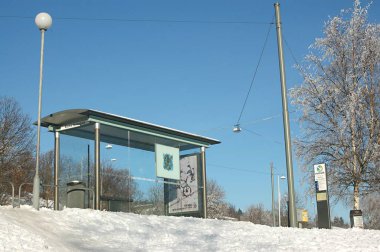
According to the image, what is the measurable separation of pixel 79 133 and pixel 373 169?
46.3 feet

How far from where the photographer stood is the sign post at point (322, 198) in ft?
62.4

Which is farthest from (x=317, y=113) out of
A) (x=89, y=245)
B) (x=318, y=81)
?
(x=89, y=245)

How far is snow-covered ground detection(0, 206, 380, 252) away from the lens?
467 inches

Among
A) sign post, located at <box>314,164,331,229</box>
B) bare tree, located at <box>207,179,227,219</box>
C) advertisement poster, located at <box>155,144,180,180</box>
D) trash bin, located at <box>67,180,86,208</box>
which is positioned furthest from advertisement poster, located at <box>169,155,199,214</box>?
bare tree, located at <box>207,179,227,219</box>

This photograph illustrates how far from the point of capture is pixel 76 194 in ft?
64.4

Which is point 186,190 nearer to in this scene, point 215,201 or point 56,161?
point 56,161

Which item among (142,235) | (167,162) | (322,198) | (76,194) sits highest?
(167,162)

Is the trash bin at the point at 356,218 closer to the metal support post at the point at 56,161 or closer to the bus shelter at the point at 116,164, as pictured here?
the bus shelter at the point at 116,164

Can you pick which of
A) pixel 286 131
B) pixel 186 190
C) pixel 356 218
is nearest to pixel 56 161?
pixel 186 190

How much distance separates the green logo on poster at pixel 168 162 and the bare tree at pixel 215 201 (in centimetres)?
4211

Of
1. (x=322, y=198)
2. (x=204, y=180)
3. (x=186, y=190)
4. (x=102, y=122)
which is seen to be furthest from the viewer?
(x=204, y=180)

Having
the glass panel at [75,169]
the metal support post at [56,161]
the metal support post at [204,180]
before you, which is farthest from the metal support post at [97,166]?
the metal support post at [204,180]

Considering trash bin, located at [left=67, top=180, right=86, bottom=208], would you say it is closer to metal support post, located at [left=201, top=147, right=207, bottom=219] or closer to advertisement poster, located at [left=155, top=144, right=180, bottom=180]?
advertisement poster, located at [left=155, top=144, right=180, bottom=180]

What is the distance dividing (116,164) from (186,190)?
15.2 ft
